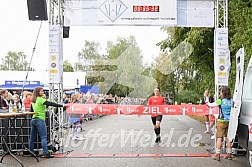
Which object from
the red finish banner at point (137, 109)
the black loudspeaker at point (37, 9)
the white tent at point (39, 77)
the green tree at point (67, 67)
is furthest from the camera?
the green tree at point (67, 67)

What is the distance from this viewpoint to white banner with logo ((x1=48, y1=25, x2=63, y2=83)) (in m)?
9.90

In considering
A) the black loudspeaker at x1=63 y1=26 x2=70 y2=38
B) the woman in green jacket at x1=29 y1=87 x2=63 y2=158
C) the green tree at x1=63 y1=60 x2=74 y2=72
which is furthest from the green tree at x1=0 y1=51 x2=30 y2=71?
A: the woman in green jacket at x1=29 y1=87 x2=63 y2=158

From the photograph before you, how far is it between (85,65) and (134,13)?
1313 inches

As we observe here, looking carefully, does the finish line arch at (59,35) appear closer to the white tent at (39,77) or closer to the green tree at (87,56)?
the white tent at (39,77)

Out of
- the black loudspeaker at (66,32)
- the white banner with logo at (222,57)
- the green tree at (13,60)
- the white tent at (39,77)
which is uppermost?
the green tree at (13,60)

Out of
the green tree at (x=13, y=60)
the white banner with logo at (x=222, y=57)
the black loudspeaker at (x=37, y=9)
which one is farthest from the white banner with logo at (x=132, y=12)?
the green tree at (x=13, y=60)

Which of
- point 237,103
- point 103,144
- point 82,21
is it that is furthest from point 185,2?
point 103,144

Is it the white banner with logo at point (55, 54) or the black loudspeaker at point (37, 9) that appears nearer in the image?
the black loudspeaker at point (37, 9)

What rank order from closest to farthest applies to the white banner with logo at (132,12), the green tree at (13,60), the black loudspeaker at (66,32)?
the white banner with logo at (132,12)
the black loudspeaker at (66,32)
the green tree at (13,60)

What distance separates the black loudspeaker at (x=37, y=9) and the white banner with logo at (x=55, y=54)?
1.26 ft

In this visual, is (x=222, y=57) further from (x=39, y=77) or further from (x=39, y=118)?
(x=39, y=77)

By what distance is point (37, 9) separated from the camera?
968 cm

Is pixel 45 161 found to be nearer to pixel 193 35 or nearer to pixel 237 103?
pixel 237 103

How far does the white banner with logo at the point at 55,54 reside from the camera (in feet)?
32.5
